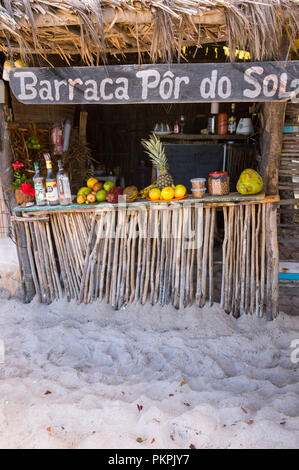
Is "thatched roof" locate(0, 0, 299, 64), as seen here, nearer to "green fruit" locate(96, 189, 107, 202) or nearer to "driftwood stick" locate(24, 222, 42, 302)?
"green fruit" locate(96, 189, 107, 202)

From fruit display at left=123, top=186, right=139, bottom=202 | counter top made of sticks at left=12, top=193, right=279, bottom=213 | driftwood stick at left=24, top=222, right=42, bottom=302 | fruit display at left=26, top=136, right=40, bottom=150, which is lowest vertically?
driftwood stick at left=24, top=222, right=42, bottom=302

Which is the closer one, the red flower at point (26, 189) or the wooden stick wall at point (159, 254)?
the wooden stick wall at point (159, 254)

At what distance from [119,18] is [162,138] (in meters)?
3.00

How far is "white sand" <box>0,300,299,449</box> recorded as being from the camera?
2.28 m

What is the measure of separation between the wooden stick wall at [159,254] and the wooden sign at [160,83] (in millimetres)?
1079

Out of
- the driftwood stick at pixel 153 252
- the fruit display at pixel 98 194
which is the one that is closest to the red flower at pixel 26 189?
the fruit display at pixel 98 194

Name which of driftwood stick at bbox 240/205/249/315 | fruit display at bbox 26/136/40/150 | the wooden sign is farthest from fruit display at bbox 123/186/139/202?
fruit display at bbox 26/136/40/150

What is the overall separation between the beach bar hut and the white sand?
0.28 meters

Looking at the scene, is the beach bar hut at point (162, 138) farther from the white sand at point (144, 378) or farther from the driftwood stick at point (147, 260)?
the white sand at point (144, 378)

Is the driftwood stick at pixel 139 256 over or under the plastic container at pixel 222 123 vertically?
under

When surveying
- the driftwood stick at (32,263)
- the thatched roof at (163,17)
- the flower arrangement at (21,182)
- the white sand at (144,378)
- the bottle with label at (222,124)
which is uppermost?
the thatched roof at (163,17)

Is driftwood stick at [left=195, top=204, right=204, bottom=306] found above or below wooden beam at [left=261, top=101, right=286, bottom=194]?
below

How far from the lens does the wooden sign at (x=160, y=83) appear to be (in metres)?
2.76

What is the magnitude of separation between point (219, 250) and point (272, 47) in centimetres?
316
